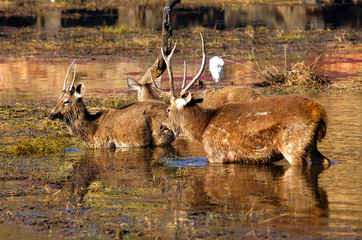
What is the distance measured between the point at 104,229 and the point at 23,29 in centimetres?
2974

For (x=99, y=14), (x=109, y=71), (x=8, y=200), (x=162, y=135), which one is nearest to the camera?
(x=8, y=200)

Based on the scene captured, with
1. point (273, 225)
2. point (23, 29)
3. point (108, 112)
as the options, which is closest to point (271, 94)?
point (108, 112)

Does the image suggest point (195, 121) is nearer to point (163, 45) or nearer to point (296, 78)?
point (163, 45)

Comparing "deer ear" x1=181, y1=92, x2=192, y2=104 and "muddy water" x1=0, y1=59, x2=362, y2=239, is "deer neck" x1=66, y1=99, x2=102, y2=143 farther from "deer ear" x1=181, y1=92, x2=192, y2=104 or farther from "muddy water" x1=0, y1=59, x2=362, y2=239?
"deer ear" x1=181, y1=92, x2=192, y2=104

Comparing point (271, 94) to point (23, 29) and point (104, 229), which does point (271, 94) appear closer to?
point (104, 229)

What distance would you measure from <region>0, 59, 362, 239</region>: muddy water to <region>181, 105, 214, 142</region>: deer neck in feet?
1.44

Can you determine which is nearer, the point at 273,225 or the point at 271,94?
the point at 273,225

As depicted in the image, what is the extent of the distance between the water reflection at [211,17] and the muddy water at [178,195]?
24.1 m

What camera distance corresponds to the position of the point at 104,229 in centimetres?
639

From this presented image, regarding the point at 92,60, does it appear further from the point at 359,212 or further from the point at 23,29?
the point at 359,212

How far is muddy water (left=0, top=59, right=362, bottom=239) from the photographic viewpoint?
250 inches

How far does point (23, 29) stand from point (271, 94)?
72.4ft

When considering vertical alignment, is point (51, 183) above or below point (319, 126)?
below

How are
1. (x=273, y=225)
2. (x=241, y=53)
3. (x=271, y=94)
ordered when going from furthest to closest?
(x=241, y=53) < (x=271, y=94) < (x=273, y=225)
